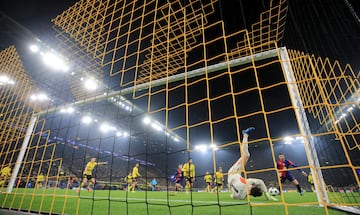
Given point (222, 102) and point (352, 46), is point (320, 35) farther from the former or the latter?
point (222, 102)

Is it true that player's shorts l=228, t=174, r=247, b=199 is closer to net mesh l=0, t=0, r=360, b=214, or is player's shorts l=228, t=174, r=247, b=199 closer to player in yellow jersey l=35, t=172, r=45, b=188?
net mesh l=0, t=0, r=360, b=214

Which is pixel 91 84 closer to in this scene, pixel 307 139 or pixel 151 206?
pixel 151 206

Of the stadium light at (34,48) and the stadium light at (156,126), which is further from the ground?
the stadium light at (34,48)

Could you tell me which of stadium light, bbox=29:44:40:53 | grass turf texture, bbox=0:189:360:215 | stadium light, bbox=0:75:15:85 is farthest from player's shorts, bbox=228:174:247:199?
stadium light, bbox=29:44:40:53

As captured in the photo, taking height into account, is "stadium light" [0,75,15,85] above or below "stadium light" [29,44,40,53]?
below

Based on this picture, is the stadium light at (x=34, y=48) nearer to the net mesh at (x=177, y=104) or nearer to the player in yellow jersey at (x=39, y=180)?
the net mesh at (x=177, y=104)

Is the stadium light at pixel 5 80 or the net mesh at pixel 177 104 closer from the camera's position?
the net mesh at pixel 177 104

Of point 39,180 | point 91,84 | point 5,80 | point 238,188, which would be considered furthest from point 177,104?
point 5,80

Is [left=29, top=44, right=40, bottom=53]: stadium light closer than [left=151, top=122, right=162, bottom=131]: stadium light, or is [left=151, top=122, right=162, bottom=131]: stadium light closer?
[left=29, top=44, right=40, bottom=53]: stadium light

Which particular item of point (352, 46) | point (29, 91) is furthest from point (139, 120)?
point (352, 46)

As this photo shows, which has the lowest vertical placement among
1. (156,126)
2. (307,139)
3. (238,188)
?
(238,188)

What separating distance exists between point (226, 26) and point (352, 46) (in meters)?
3.81

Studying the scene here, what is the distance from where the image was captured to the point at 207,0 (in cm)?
447

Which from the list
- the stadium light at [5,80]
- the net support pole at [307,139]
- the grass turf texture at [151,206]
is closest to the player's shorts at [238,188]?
the grass turf texture at [151,206]
